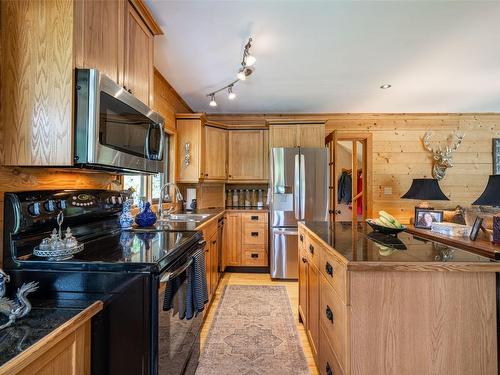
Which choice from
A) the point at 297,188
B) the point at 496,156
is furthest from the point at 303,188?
the point at 496,156

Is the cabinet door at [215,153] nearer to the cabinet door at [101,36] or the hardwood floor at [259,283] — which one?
the hardwood floor at [259,283]

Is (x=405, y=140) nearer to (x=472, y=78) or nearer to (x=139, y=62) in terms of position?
(x=472, y=78)

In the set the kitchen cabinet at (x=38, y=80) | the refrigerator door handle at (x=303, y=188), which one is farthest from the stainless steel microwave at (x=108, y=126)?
the refrigerator door handle at (x=303, y=188)

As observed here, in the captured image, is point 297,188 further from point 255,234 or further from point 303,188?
point 255,234

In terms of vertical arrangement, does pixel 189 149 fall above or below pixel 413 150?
below

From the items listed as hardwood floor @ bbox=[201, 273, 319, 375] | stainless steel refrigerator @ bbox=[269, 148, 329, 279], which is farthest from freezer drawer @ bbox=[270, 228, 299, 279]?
hardwood floor @ bbox=[201, 273, 319, 375]

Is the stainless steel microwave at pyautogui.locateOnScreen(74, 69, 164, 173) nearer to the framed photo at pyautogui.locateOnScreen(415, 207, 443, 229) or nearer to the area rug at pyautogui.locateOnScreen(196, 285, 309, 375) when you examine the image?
the area rug at pyautogui.locateOnScreen(196, 285, 309, 375)

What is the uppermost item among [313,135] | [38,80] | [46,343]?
[313,135]

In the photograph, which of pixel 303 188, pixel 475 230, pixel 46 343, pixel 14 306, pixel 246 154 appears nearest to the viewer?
pixel 46 343

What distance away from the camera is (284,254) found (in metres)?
3.63

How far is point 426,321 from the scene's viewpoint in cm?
111

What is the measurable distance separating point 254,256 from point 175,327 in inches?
105

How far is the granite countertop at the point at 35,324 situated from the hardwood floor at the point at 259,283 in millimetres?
1419

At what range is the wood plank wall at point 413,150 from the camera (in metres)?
4.43
